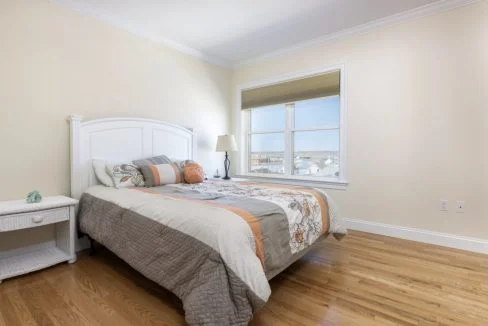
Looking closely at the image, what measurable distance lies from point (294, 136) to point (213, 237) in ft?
9.51

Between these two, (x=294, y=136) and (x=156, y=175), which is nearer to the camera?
(x=156, y=175)

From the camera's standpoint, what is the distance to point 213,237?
1327mm

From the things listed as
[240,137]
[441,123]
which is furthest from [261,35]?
[441,123]

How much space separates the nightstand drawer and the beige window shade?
9.96 ft

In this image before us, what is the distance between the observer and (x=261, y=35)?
3383 millimetres

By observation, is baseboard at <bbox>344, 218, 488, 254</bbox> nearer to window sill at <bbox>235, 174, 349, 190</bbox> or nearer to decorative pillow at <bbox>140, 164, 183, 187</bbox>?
window sill at <bbox>235, 174, 349, 190</bbox>

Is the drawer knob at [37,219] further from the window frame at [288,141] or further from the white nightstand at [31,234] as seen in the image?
the window frame at [288,141]

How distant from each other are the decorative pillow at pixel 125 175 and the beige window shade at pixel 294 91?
2.32 m

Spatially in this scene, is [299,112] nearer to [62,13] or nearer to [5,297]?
[62,13]

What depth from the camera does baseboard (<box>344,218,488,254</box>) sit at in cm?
257

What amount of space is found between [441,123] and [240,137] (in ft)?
9.16

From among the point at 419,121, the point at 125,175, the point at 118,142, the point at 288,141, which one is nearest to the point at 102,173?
the point at 125,175

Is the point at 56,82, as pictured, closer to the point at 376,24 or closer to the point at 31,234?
the point at 31,234

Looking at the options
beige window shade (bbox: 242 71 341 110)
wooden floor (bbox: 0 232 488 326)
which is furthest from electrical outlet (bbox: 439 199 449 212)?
beige window shade (bbox: 242 71 341 110)
